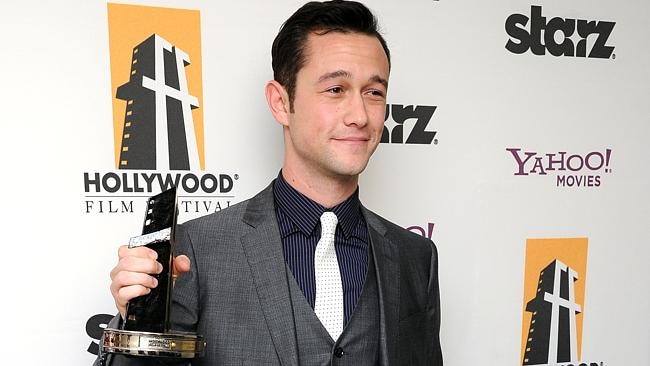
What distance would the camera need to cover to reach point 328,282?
83 cm

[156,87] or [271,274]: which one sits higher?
[156,87]

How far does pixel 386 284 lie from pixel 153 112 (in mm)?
615

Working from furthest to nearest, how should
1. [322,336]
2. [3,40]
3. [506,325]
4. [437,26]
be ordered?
[506,325] → [437,26] → [3,40] → [322,336]

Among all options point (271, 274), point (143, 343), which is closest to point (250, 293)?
point (271, 274)

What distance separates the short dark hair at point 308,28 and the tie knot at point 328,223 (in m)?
0.21

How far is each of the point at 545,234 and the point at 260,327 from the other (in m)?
0.93

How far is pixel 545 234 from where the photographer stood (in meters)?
1.39

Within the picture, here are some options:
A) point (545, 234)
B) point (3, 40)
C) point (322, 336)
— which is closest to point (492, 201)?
point (545, 234)

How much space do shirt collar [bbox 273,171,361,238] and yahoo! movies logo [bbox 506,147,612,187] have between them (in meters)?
0.63

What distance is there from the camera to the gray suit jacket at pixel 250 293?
774mm

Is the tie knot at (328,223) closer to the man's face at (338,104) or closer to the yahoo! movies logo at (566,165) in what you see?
the man's face at (338,104)

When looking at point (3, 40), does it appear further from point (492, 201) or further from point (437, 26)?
point (492, 201)

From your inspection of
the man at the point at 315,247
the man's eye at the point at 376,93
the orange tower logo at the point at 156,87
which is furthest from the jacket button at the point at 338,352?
the orange tower logo at the point at 156,87

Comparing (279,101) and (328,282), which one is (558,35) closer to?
(279,101)
